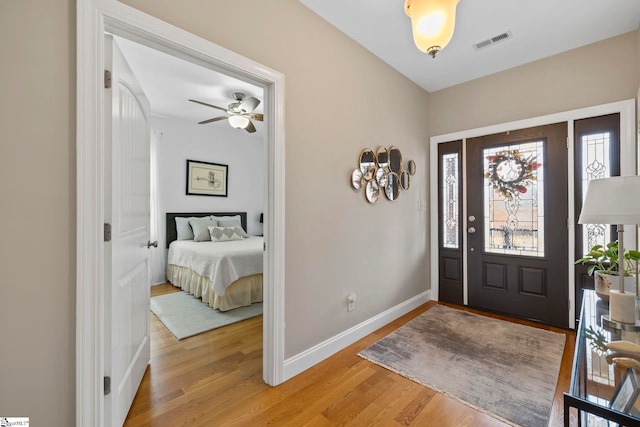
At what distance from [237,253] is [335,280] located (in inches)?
62.0

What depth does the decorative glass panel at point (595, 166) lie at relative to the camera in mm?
2584

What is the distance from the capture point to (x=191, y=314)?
321cm

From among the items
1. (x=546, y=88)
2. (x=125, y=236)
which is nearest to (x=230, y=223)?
(x=125, y=236)

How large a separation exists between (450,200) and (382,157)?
52.3 inches

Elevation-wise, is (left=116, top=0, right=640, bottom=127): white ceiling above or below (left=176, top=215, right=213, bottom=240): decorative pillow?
above

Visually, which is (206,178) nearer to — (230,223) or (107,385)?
(230,223)

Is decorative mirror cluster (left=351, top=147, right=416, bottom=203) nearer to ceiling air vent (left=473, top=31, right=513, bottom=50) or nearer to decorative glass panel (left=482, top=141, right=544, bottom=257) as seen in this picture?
decorative glass panel (left=482, top=141, right=544, bottom=257)

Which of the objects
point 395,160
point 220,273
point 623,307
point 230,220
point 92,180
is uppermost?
point 395,160

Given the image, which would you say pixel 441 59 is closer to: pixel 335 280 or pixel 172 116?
pixel 335 280

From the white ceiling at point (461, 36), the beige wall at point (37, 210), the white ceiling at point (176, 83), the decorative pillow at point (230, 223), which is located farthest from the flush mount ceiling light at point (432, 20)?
the decorative pillow at point (230, 223)

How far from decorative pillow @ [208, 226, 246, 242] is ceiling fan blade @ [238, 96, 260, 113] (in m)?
2.06

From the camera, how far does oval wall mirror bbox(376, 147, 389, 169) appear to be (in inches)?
112

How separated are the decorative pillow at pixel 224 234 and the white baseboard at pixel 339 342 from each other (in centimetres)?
289

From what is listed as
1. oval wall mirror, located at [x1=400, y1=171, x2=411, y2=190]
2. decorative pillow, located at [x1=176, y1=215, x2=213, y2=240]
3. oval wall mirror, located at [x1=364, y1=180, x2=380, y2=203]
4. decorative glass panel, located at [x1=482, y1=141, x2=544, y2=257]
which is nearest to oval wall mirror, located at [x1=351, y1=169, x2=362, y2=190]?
oval wall mirror, located at [x1=364, y1=180, x2=380, y2=203]
